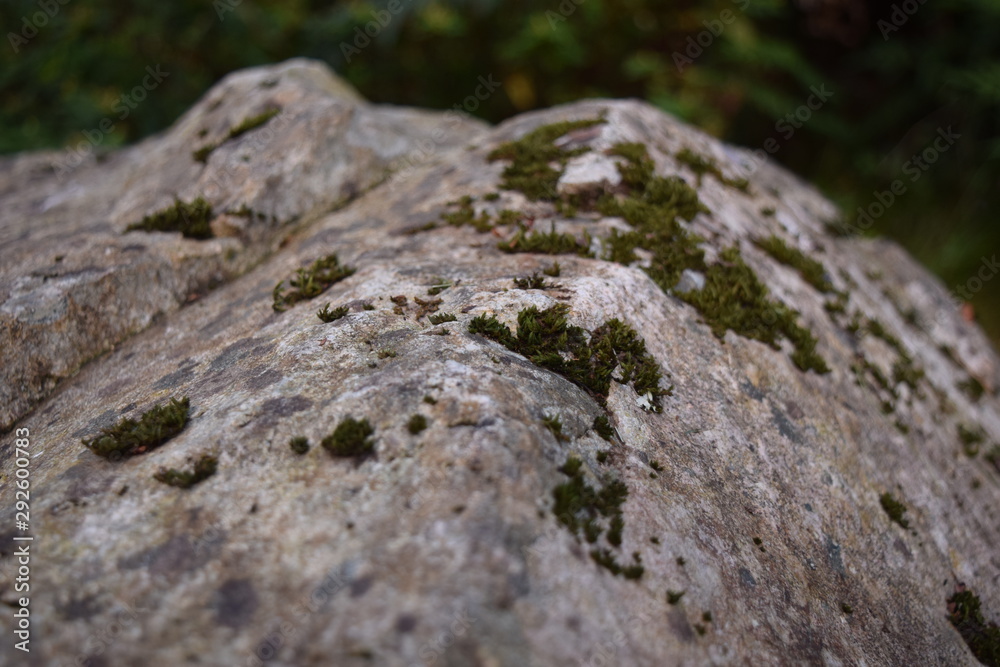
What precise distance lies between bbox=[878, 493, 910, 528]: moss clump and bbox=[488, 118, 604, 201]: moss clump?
3.46 metres

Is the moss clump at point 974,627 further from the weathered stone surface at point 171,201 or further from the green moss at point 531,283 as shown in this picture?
the weathered stone surface at point 171,201

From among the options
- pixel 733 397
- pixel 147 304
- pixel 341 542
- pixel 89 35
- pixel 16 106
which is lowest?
pixel 16 106

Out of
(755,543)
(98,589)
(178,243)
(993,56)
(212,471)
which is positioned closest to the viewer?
(98,589)

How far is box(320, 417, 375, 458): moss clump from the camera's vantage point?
3.18 m

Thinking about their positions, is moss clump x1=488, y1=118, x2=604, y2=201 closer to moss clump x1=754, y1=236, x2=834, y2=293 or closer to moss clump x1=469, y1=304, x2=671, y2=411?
moss clump x1=469, y1=304, x2=671, y2=411

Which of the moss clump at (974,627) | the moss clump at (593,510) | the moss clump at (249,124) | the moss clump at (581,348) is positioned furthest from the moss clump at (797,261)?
the moss clump at (249,124)

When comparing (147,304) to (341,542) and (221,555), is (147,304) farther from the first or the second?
(341,542)

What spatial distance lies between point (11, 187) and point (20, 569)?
22.7 ft

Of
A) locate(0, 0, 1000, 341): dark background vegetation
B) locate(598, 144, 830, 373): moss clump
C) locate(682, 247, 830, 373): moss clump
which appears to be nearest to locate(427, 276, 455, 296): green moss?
locate(598, 144, 830, 373): moss clump

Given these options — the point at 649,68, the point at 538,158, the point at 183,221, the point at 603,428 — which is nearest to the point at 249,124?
the point at 183,221

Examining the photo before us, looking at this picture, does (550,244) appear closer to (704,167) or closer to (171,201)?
(704,167)

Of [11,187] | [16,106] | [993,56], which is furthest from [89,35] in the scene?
[993,56]

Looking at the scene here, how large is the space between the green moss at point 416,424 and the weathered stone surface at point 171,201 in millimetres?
3176

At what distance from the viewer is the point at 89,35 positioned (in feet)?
32.4
